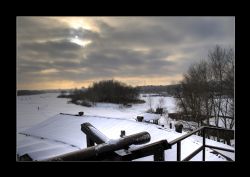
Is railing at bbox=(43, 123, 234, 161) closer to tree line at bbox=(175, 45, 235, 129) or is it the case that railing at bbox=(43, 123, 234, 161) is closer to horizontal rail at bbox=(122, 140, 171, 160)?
horizontal rail at bbox=(122, 140, 171, 160)

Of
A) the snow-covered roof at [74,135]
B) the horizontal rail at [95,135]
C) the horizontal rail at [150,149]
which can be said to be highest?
the horizontal rail at [150,149]

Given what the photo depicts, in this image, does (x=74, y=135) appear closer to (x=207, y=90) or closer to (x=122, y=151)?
(x=122, y=151)

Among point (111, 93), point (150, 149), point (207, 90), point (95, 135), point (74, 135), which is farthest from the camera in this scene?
point (111, 93)

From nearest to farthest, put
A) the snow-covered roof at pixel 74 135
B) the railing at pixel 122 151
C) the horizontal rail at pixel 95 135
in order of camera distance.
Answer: the railing at pixel 122 151, the horizontal rail at pixel 95 135, the snow-covered roof at pixel 74 135

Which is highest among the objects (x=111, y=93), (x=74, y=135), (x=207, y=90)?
(x=207, y=90)

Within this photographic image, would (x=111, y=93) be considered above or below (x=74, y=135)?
above

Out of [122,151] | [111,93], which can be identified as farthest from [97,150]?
[111,93]

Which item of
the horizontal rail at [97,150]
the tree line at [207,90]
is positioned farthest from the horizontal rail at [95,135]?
the tree line at [207,90]

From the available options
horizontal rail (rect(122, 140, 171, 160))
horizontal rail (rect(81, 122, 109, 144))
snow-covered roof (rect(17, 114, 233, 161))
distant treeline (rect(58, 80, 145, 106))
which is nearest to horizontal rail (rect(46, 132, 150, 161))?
horizontal rail (rect(122, 140, 171, 160))

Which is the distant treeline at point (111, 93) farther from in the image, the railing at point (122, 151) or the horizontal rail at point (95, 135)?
the railing at point (122, 151)
